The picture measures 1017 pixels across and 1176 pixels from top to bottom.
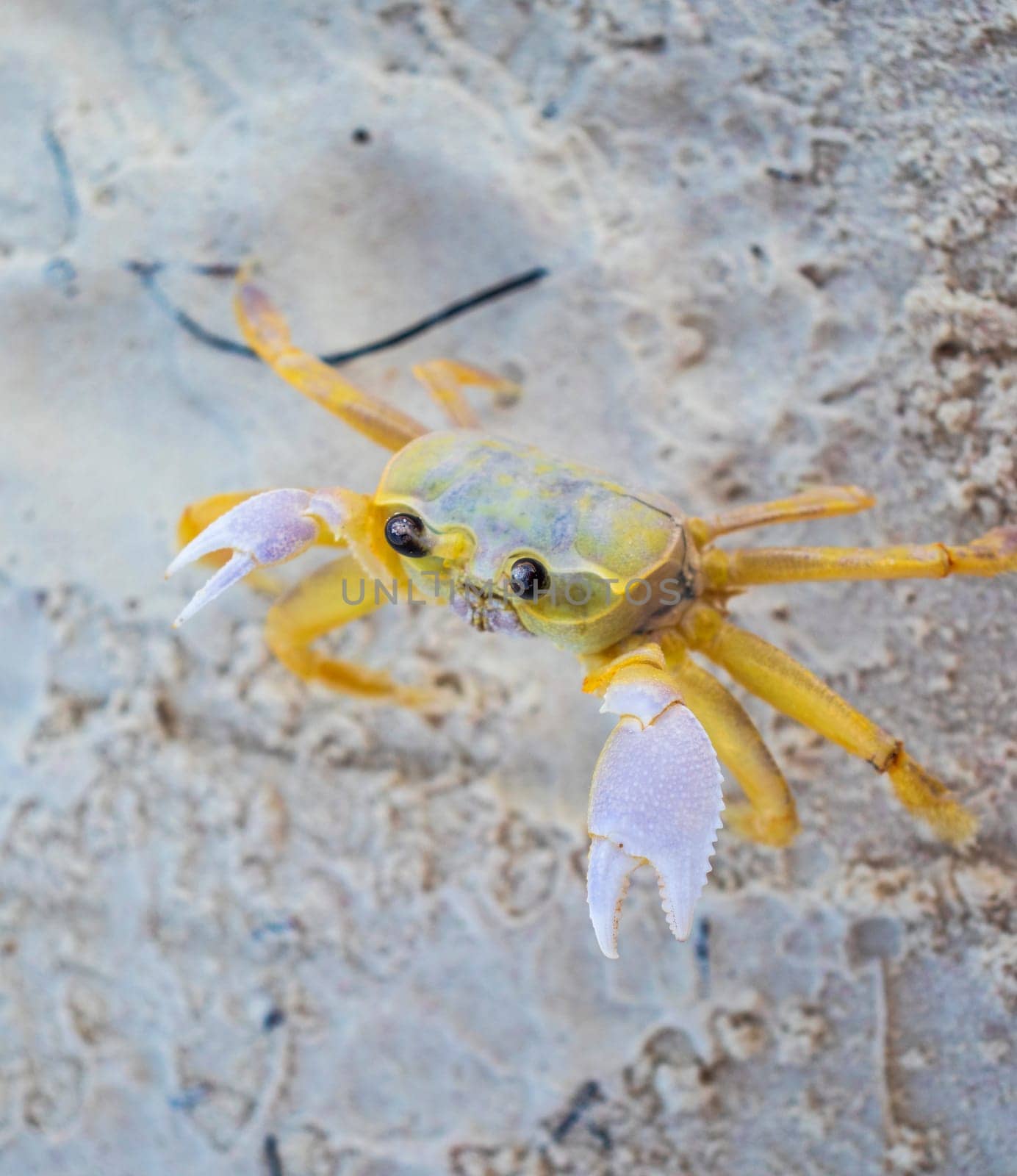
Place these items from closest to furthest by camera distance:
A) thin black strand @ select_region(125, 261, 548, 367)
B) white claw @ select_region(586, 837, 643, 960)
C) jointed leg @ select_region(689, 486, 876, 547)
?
white claw @ select_region(586, 837, 643, 960)
jointed leg @ select_region(689, 486, 876, 547)
thin black strand @ select_region(125, 261, 548, 367)

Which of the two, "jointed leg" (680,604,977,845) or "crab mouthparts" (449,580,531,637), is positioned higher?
"crab mouthparts" (449,580,531,637)

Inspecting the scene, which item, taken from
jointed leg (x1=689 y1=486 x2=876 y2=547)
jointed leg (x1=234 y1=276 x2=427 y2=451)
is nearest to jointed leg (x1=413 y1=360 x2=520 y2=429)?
A: jointed leg (x1=234 y1=276 x2=427 y2=451)

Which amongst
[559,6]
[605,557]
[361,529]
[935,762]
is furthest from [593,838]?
[559,6]

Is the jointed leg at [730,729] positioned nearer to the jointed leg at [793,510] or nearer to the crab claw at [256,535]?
the jointed leg at [793,510]

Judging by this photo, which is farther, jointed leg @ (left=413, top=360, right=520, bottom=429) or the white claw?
jointed leg @ (left=413, top=360, right=520, bottom=429)

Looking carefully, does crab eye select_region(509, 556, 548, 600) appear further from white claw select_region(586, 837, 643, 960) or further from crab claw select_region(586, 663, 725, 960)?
white claw select_region(586, 837, 643, 960)

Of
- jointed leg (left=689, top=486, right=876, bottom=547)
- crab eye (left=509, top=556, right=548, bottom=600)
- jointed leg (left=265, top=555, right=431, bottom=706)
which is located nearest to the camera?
crab eye (left=509, top=556, right=548, bottom=600)
